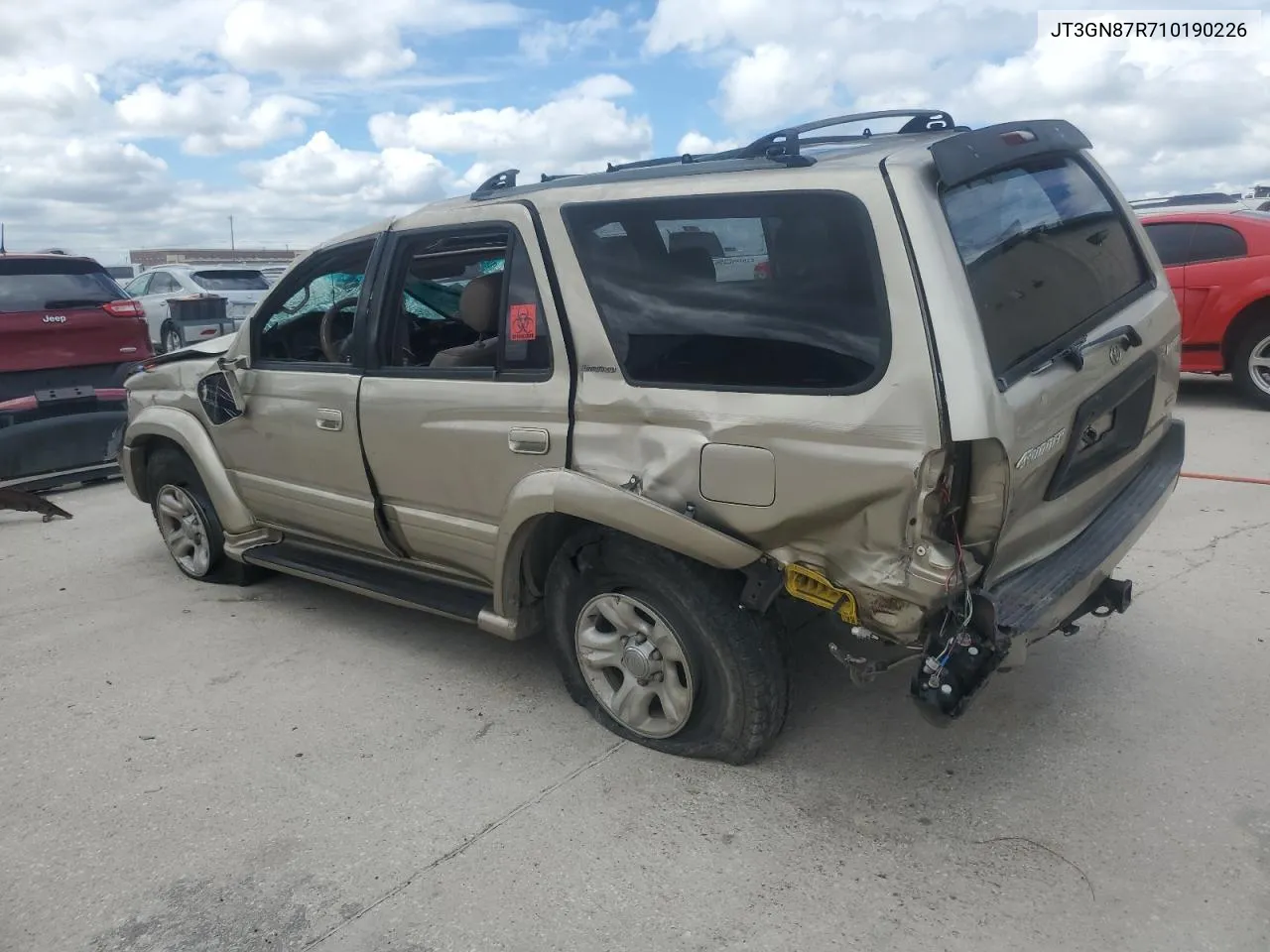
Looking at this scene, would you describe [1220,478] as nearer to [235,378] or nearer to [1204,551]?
[1204,551]

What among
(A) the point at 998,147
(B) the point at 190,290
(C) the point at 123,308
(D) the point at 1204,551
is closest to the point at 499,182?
(A) the point at 998,147

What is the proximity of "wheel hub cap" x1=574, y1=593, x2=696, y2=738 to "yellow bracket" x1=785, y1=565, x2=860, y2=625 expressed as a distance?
1.55 ft

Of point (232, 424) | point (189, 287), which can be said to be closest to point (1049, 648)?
point (232, 424)

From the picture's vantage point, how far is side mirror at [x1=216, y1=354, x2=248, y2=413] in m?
4.47

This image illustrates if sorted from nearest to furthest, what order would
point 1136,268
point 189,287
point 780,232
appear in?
point 780,232, point 1136,268, point 189,287

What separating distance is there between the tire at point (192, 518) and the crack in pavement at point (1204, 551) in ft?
14.3

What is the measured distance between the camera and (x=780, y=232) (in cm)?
277

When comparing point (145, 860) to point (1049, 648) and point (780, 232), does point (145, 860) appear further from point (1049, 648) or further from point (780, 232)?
point (1049, 648)

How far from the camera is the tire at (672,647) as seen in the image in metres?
2.96

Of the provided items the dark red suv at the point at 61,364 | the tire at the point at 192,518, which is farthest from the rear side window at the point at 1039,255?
the dark red suv at the point at 61,364

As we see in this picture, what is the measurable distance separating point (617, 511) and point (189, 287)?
16067mm

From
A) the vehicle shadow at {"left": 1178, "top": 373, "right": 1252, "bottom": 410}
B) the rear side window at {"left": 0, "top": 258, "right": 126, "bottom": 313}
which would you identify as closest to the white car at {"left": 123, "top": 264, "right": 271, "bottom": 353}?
the rear side window at {"left": 0, "top": 258, "right": 126, "bottom": 313}

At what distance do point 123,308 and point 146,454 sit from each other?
11.7 ft

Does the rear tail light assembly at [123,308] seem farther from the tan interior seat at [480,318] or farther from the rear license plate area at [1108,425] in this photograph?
the rear license plate area at [1108,425]
